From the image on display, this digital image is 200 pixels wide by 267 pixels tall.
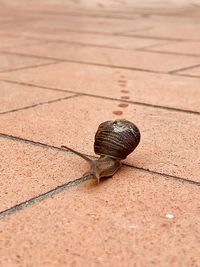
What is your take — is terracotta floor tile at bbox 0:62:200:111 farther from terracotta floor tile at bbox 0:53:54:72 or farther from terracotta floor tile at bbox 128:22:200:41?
terracotta floor tile at bbox 128:22:200:41

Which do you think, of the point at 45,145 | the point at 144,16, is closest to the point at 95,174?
the point at 45,145

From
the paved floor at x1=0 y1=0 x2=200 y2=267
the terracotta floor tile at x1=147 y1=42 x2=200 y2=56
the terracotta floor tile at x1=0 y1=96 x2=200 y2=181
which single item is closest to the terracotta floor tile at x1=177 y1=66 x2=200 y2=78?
the paved floor at x1=0 y1=0 x2=200 y2=267

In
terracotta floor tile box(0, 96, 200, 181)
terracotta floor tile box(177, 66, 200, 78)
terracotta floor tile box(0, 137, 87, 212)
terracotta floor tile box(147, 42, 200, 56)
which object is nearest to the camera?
terracotta floor tile box(0, 137, 87, 212)

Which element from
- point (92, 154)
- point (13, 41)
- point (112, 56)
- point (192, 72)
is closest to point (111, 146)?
point (92, 154)

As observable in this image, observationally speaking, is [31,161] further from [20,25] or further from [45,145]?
[20,25]

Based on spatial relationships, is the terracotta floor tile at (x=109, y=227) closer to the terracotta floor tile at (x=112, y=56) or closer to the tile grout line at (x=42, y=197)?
the tile grout line at (x=42, y=197)
